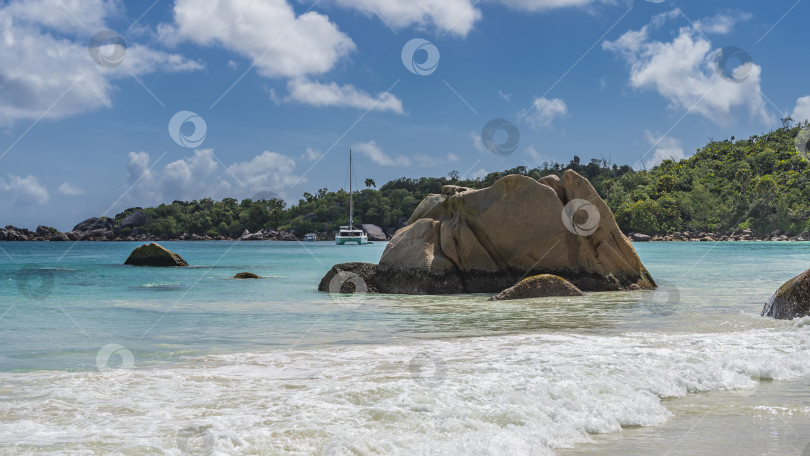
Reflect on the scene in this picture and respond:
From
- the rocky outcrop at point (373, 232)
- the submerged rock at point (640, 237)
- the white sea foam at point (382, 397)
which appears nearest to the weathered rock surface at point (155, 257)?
the white sea foam at point (382, 397)

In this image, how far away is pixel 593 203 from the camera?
16.8 metres

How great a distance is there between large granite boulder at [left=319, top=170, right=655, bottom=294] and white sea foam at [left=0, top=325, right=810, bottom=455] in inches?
329

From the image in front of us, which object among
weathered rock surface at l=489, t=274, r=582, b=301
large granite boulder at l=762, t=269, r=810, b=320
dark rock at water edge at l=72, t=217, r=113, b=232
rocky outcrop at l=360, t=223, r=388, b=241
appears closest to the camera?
large granite boulder at l=762, t=269, r=810, b=320

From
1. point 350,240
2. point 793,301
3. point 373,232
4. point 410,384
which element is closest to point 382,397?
point 410,384

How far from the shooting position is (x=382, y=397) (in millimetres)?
5398

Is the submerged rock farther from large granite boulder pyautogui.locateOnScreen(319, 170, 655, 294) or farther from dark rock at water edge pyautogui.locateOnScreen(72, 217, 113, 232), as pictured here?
dark rock at water edge pyautogui.locateOnScreen(72, 217, 113, 232)

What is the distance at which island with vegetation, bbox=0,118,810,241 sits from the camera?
102750mm

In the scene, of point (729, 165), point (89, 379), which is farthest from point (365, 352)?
point (729, 165)

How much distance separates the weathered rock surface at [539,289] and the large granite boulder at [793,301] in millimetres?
4463

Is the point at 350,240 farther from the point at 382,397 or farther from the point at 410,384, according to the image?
the point at 382,397

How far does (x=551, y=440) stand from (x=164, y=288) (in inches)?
695

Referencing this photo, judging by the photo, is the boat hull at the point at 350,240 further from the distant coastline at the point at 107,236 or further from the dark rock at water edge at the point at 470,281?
the dark rock at water edge at the point at 470,281

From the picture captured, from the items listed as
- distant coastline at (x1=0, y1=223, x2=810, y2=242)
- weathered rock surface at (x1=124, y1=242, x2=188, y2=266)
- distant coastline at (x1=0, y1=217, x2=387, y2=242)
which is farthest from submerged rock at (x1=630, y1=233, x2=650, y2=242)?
weathered rock surface at (x1=124, y1=242, x2=188, y2=266)

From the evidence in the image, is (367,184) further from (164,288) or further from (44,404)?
(44,404)
